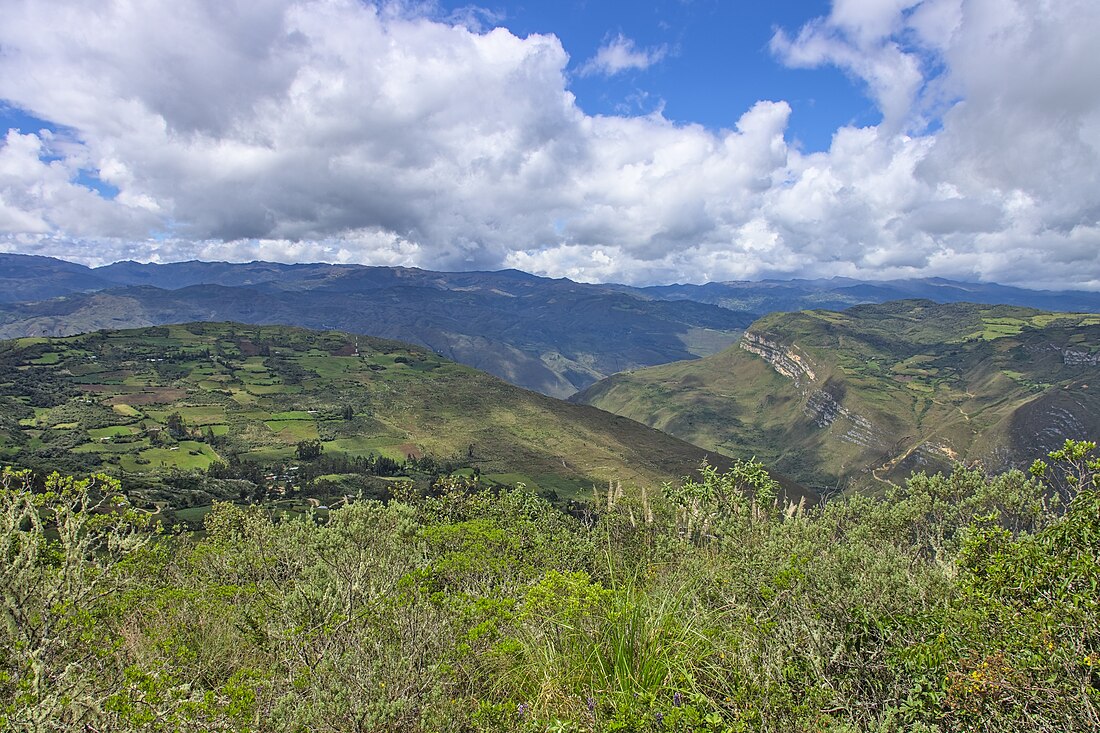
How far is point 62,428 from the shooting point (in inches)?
7303

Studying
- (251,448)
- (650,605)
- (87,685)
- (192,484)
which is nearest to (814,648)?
(650,605)

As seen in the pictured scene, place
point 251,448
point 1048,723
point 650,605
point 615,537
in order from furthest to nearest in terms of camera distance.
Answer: point 251,448, point 615,537, point 650,605, point 1048,723

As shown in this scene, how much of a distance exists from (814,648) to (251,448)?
206 meters

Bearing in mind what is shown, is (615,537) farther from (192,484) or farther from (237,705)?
(192,484)

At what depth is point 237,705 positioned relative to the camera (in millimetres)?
7891

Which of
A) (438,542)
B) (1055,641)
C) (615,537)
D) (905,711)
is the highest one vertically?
(1055,641)

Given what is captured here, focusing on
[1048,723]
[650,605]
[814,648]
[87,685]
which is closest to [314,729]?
[87,685]

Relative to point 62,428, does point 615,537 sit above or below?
A: above

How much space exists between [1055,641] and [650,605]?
5462mm

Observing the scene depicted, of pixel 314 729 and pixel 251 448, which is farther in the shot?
pixel 251 448

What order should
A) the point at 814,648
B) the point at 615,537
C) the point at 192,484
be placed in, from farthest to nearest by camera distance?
the point at 192,484 < the point at 615,537 < the point at 814,648

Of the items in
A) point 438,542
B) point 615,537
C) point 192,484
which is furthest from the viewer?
point 192,484

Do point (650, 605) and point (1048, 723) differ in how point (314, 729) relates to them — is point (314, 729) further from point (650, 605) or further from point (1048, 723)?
point (1048, 723)

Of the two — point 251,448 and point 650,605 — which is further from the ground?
point 650,605
